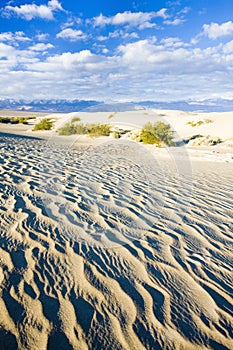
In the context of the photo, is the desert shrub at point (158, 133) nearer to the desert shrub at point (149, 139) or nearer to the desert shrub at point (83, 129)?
the desert shrub at point (149, 139)

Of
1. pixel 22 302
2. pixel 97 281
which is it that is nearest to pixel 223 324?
pixel 97 281

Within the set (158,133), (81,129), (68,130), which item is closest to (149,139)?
(158,133)

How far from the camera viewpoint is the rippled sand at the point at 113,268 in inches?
72.7

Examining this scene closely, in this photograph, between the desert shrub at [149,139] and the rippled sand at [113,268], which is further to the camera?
the desert shrub at [149,139]

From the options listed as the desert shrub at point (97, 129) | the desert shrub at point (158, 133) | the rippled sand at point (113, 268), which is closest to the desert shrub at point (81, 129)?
the desert shrub at point (97, 129)

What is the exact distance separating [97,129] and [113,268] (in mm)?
16300

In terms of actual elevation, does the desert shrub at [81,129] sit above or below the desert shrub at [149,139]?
above

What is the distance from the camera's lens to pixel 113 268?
2.58 metres

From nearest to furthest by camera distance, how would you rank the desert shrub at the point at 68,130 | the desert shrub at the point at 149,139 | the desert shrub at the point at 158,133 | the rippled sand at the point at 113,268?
the rippled sand at the point at 113,268 → the desert shrub at the point at 149,139 → the desert shrub at the point at 158,133 → the desert shrub at the point at 68,130

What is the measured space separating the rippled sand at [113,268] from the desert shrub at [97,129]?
13.3 metres

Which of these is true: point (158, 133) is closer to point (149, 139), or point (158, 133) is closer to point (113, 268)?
point (149, 139)

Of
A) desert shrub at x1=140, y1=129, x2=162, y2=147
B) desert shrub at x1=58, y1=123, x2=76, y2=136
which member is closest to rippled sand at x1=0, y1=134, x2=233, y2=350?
desert shrub at x1=140, y1=129, x2=162, y2=147

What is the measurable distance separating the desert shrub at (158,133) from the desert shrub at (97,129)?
132 inches

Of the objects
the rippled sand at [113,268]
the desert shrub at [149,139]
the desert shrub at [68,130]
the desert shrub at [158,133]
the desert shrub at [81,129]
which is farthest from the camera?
the desert shrub at [81,129]
